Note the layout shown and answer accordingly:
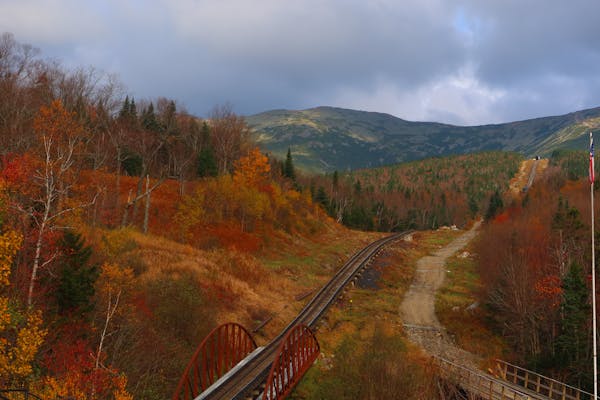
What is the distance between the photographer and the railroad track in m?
18.6

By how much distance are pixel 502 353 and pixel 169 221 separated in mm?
39010

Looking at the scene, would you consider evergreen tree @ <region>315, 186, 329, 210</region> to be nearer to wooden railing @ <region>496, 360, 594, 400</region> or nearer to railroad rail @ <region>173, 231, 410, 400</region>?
railroad rail @ <region>173, 231, 410, 400</region>

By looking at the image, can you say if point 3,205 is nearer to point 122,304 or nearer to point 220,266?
point 122,304

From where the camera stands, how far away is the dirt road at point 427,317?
102 ft

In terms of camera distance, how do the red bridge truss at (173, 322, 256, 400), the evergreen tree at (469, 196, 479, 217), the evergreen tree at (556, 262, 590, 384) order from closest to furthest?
1. the red bridge truss at (173, 322, 256, 400)
2. the evergreen tree at (556, 262, 590, 384)
3. the evergreen tree at (469, 196, 479, 217)

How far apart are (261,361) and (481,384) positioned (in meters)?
13.1

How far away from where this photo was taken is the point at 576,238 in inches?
1681

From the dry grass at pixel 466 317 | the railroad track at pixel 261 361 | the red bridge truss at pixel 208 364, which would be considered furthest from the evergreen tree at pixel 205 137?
the red bridge truss at pixel 208 364

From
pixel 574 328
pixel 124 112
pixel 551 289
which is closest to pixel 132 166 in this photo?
pixel 124 112

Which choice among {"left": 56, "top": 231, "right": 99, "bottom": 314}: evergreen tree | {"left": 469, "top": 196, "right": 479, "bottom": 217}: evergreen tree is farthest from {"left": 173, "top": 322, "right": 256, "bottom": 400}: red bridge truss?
{"left": 469, "top": 196, "right": 479, "bottom": 217}: evergreen tree

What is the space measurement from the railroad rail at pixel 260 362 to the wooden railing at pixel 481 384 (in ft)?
34.0

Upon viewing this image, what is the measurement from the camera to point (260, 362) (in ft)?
74.8

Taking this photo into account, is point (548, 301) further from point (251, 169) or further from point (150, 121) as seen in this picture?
point (150, 121)

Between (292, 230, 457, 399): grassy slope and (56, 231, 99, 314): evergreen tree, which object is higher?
(56, 231, 99, 314): evergreen tree
